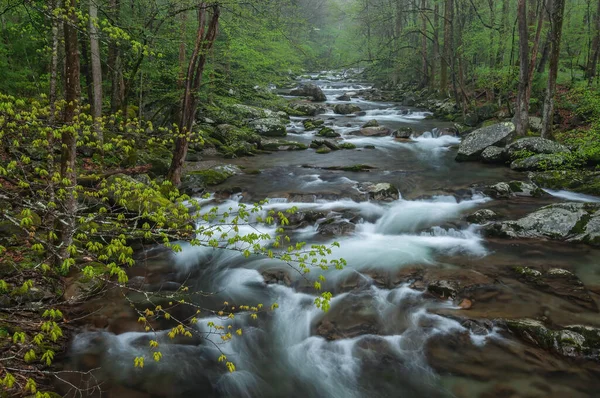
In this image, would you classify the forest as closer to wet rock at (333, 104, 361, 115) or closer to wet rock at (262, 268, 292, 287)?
wet rock at (262, 268, 292, 287)

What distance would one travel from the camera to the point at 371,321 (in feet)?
23.2

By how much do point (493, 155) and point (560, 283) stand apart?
918cm

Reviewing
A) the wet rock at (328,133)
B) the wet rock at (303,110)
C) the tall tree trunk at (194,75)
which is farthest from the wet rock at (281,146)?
the wet rock at (303,110)

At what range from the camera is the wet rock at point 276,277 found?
27.8ft

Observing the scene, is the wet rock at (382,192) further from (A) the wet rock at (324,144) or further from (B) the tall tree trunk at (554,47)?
(B) the tall tree trunk at (554,47)

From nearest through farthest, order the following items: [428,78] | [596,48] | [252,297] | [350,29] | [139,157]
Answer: [252,297] < [139,157] < [596,48] < [428,78] < [350,29]

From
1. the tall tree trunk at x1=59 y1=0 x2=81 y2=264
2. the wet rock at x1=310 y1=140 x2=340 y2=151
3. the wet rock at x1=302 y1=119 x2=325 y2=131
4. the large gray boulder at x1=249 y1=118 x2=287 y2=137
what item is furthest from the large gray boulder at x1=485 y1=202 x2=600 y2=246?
the wet rock at x1=302 y1=119 x2=325 y2=131

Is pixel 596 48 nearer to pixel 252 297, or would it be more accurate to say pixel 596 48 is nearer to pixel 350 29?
pixel 252 297

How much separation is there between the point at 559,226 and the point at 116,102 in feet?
49.2

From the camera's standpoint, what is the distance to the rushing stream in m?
5.76

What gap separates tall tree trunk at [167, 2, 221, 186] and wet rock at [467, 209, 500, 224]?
25.9ft

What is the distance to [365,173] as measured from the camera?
50.2 ft

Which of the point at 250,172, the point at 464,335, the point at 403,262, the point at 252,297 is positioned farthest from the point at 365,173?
the point at 464,335

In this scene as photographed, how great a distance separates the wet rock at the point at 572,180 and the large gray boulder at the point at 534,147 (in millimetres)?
1080
